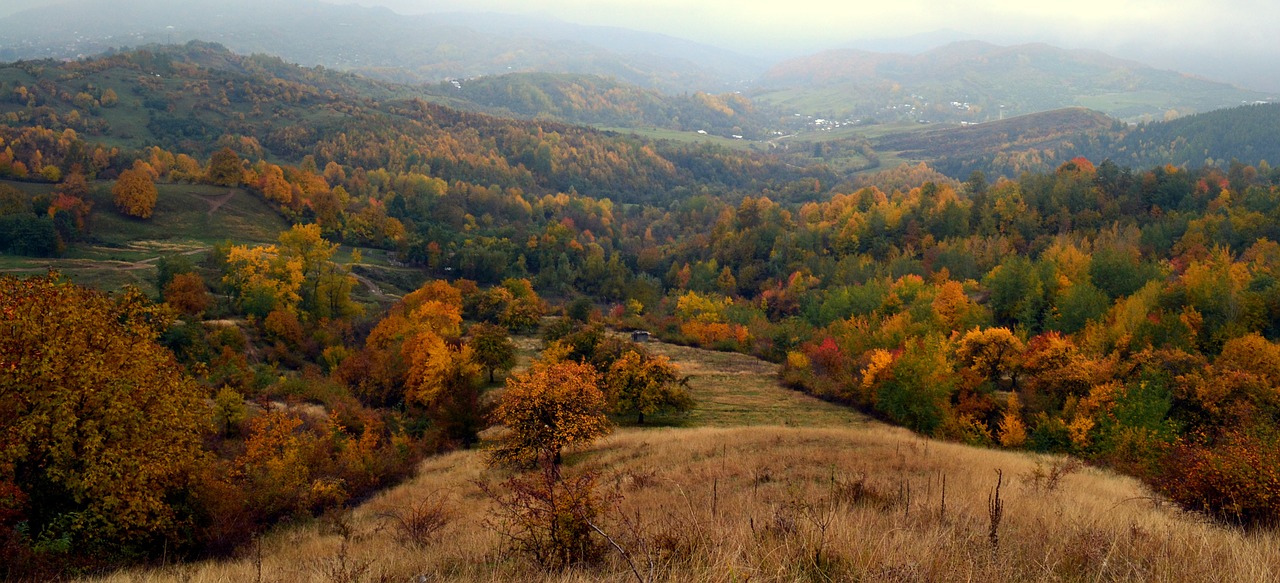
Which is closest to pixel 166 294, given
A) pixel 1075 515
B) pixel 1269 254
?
pixel 1075 515

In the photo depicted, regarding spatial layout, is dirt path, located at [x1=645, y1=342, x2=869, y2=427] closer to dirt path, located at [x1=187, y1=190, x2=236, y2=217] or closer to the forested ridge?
the forested ridge

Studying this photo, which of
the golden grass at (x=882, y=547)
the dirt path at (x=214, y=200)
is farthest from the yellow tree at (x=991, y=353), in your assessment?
the dirt path at (x=214, y=200)

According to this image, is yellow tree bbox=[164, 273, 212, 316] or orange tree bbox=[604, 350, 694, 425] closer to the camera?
orange tree bbox=[604, 350, 694, 425]

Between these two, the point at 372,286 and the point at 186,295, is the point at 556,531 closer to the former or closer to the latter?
the point at 186,295

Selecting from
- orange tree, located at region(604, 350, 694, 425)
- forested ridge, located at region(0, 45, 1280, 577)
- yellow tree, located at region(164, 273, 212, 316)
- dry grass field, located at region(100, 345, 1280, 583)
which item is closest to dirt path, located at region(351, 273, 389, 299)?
forested ridge, located at region(0, 45, 1280, 577)

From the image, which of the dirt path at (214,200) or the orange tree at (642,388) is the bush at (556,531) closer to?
the orange tree at (642,388)

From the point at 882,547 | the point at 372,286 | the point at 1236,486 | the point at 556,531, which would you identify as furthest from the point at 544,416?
the point at 372,286

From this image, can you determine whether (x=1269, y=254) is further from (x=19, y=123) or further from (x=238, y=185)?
(x=19, y=123)
